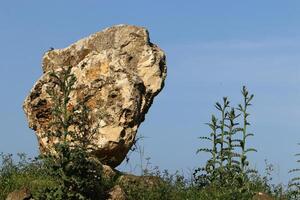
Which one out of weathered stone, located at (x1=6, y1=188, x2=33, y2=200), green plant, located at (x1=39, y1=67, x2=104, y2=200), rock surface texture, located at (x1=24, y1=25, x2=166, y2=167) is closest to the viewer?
green plant, located at (x1=39, y1=67, x2=104, y2=200)

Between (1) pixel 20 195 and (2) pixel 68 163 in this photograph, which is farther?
(1) pixel 20 195

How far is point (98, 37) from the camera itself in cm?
1861

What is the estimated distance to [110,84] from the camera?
17.0 meters

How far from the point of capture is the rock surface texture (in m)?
16.7

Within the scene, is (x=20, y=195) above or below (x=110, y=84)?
below

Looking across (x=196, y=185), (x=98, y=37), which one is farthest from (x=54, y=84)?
(x=196, y=185)

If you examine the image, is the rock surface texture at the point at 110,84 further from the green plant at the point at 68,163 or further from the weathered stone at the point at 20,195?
the weathered stone at the point at 20,195

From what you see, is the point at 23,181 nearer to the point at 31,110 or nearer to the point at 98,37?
the point at 31,110

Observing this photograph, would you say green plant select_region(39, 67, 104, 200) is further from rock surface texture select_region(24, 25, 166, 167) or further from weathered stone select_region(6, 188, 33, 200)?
rock surface texture select_region(24, 25, 166, 167)

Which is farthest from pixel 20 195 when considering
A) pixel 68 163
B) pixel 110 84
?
pixel 110 84

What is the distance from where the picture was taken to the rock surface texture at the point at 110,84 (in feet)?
54.8

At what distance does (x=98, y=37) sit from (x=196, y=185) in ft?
16.2

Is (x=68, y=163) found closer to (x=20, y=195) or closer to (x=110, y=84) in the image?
(x=20, y=195)

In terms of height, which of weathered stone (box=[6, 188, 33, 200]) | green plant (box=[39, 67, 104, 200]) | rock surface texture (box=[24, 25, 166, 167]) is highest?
rock surface texture (box=[24, 25, 166, 167])
